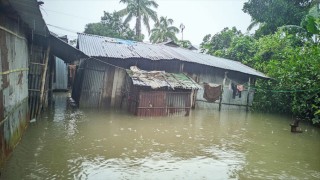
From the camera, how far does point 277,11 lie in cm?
2464

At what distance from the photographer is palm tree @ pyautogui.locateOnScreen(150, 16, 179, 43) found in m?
36.9

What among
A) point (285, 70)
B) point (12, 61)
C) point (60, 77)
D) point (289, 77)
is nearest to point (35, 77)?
point (12, 61)

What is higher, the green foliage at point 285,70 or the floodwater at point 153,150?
the green foliage at point 285,70

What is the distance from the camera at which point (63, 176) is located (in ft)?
18.6

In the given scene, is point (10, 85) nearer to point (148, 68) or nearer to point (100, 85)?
point (100, 85)

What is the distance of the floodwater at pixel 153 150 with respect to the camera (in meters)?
6.20

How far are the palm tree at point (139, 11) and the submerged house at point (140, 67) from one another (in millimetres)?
12216

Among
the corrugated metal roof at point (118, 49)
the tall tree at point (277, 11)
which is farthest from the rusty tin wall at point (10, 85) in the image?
the tall tree at point (277, 11)

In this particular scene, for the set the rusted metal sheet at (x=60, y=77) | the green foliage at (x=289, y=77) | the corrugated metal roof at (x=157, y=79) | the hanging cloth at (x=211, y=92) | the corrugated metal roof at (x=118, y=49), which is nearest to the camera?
the corrugated metal roof at (x=157, y=79)

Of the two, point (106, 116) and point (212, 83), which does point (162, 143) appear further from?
point (212, 83)

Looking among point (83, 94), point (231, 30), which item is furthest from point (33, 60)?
point (231, 30)

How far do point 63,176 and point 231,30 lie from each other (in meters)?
29.2

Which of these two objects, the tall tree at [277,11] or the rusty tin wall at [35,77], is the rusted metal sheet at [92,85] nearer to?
the rusty tin wall at [35,77]

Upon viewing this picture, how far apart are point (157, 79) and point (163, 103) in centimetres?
138
